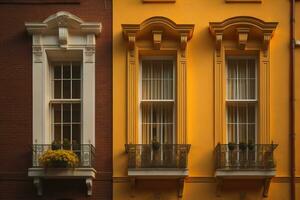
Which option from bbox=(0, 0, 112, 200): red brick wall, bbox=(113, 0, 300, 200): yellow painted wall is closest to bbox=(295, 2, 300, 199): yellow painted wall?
bbox=(113, 0, 300, 200): yellow painted wall

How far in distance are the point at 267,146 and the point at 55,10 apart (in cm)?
602

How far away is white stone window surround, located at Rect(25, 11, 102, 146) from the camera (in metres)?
19.9

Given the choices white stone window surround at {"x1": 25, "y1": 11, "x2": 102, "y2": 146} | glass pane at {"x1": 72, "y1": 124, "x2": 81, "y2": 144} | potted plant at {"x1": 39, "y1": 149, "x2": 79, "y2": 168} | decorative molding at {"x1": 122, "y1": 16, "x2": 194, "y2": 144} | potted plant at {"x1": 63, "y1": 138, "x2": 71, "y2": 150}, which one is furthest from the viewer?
glass pane at {"x1": 72, "y1": 124, "x2": 81, "y2": 144}

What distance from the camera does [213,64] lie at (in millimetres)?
20188

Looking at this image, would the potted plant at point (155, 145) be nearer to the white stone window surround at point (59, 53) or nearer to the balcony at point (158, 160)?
the balcony at point (158, 160)

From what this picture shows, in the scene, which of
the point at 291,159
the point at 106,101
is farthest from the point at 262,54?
the point at 106,101

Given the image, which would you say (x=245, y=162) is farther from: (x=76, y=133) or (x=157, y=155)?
(x=76, y=133)

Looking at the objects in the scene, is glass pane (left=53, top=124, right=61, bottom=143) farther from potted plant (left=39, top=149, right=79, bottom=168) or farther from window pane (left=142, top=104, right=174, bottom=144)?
window pane (left=142, top=104, right=174, bottom=144)

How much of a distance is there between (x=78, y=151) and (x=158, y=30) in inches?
134

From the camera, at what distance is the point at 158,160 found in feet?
64.0

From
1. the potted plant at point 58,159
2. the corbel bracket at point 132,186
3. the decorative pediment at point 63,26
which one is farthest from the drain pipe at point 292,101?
the potted plant at point 58,159

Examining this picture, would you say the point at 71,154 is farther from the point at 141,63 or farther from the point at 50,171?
the point at 141,63

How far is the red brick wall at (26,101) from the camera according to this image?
19703 millimetres

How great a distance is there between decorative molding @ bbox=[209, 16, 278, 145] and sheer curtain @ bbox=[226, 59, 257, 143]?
1.09 ft
